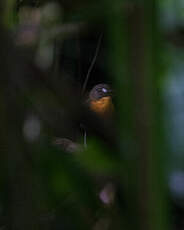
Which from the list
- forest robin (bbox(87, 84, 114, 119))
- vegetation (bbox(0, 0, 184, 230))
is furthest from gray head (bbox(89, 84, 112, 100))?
vegetation (bbox(0, 0, 184, 230))

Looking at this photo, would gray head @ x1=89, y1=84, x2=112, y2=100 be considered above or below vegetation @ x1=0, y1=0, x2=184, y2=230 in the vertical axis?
below

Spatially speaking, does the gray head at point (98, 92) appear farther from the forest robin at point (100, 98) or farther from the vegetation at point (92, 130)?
the vegetation at point (92, 130)

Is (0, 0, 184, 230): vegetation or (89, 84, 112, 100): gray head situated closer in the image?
(0, 0, 184, 230): vegetation

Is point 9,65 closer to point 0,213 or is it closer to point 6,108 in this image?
point 6,108

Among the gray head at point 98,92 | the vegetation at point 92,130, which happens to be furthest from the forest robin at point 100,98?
the vegetation at point 92,130

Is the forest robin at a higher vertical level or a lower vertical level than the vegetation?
lower

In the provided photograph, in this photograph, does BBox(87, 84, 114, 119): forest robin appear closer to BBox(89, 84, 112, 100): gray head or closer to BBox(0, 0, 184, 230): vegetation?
BBox(89, 84, 112, 100): gray head

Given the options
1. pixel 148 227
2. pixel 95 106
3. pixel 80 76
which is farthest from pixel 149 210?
pixel 95 106

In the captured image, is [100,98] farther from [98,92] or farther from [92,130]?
[92,130]

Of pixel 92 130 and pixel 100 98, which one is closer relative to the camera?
pixel 92 130

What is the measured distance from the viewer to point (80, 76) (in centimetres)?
133

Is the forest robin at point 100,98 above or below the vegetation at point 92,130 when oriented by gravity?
below

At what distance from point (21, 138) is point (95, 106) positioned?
1501 mm

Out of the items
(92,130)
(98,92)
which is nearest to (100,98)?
(98,92)
